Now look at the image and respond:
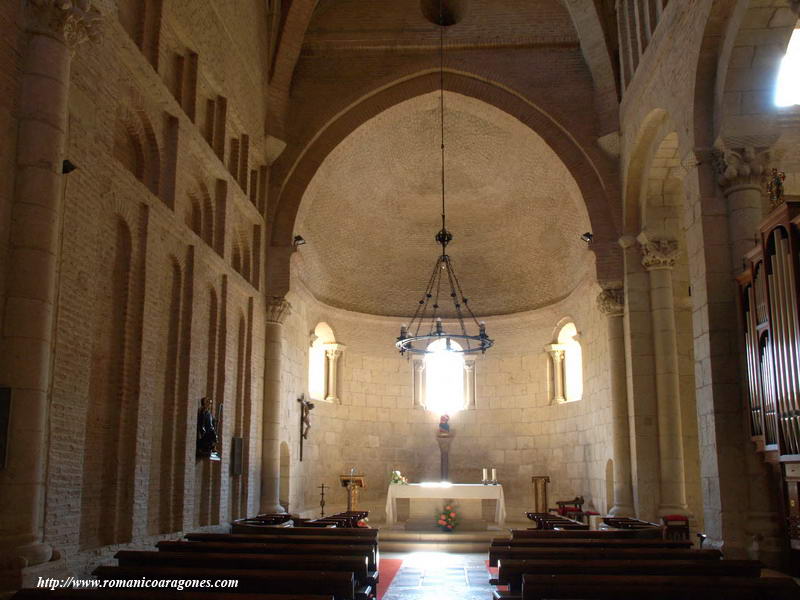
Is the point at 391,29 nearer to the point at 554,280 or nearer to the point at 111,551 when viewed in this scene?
the point at 554,280

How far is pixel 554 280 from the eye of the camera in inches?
888

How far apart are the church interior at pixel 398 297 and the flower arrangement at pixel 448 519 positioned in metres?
0.05

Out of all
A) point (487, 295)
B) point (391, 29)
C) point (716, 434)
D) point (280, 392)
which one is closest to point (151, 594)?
point (716, 434)

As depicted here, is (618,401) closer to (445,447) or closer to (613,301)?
(613,301)

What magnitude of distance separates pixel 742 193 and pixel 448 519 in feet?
35.5

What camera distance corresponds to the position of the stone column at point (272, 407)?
56.2 ft

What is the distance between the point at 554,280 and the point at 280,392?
348 inches

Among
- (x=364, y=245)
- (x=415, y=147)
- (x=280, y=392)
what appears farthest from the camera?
(x=364, y=245)

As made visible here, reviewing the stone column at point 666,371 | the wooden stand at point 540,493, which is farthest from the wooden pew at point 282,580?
the wooden stand at point 540,493

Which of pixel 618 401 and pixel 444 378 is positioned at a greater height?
pixel 444 378

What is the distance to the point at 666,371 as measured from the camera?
15.6 m

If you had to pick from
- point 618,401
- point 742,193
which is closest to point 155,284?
point 742,193

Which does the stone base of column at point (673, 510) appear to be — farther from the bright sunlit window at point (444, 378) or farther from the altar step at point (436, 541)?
the bright sunlit window at point (444, 378)

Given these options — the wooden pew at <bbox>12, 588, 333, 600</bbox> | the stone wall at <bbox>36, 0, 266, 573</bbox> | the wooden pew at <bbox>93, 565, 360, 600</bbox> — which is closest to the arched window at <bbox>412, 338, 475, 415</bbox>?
the stone wall at <bbox>36, 0, 266, 573</bbox>
